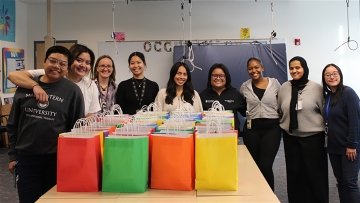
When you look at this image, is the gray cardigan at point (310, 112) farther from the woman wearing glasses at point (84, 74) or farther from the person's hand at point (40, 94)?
the person's hand at point (40, 94)

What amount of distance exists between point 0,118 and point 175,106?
13.9 feet

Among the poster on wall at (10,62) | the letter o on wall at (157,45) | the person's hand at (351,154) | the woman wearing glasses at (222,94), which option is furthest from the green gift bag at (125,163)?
the poster on wall at (10,62)

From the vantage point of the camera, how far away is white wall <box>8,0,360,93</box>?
20.5 ft

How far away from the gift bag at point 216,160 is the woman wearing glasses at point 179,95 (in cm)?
121

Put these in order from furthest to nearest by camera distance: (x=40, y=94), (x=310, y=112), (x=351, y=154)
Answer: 1. (x=310, y=112)
2. (x=351, y=154)
3. (x=40, y=94)

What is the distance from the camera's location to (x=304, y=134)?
8.64ft

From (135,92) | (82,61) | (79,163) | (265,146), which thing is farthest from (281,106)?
(79,163)

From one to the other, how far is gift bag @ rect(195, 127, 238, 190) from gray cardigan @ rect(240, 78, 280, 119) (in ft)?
4.73

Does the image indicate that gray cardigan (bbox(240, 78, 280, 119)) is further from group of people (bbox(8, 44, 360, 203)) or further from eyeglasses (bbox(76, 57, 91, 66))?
eyeglasses (bbox(76, 57, 91, 66))

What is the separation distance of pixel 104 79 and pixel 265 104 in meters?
1.41

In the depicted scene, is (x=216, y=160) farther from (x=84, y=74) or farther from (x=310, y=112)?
(x=310, y=112)

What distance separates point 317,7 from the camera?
6.23 meters

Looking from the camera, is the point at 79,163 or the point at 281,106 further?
the point at 281,106

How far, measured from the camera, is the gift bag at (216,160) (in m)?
1.38
